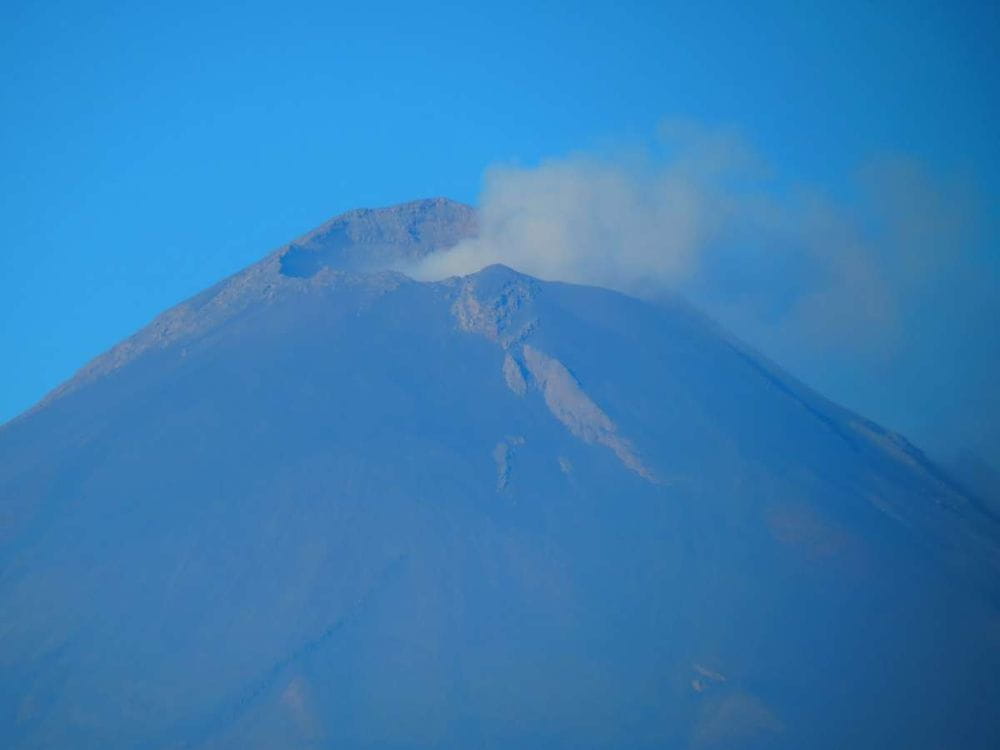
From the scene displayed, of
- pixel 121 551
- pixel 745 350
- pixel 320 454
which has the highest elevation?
pixel 745 350

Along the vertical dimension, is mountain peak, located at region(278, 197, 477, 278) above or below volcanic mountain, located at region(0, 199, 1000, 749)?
above

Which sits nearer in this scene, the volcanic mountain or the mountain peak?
the volcanic mountain

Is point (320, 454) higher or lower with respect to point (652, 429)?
lower

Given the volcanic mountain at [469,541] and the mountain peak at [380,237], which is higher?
the mountain peak at [380,237]

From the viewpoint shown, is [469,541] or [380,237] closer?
[469,541]

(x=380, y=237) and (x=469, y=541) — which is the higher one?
(x=380, y=237)

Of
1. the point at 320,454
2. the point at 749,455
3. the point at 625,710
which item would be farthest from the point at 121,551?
the point at 749,455

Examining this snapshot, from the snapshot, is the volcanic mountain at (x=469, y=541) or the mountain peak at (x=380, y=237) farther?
the mountain peak at (x=380, y=237)

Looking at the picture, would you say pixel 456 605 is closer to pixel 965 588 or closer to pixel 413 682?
pixel 413 682
